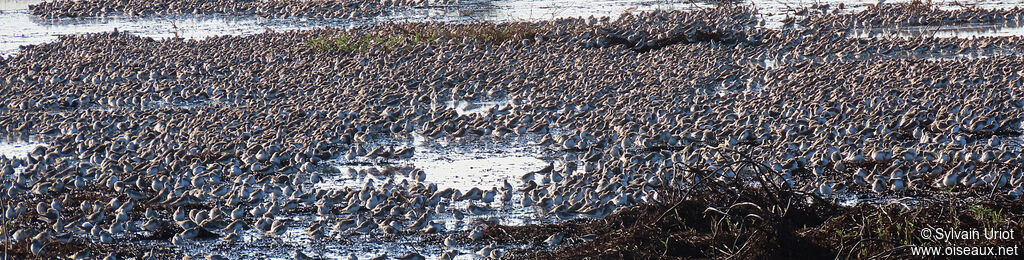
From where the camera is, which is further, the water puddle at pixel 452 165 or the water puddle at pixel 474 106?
the water puddle at pixel 474 106

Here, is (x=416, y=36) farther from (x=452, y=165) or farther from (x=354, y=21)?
(x=452, y=165)

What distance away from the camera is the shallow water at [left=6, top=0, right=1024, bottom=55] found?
61.3 ft

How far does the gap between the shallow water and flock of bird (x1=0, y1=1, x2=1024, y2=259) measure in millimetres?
3056

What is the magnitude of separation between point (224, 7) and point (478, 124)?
14.1 meters

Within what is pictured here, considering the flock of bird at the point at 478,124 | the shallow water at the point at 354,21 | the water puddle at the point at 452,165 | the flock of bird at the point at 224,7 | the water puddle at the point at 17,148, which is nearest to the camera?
the flock of bird at the point at 478,124

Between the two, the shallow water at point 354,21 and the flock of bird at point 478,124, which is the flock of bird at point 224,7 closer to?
the shallow water at point 354,21

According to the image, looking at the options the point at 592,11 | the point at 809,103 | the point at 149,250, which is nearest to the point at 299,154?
the point at 149,250

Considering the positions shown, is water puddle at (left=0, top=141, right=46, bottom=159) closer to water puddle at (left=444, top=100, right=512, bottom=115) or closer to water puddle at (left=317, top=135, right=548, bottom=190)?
water puddle at (left=317, top=135, right=548, bottom=190)

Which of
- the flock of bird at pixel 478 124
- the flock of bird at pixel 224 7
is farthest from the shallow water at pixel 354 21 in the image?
the flock of bird at pixel 478 124

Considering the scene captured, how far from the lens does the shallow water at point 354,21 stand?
1867 cm

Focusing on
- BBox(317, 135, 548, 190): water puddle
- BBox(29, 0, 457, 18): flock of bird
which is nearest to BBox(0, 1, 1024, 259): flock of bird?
BBox(317, 135, 548, 190): water puddle

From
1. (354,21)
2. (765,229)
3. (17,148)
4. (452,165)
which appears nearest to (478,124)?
(452,165)

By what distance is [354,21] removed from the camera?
1983cm

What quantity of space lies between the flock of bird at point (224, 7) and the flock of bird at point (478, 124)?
5.24 metres
